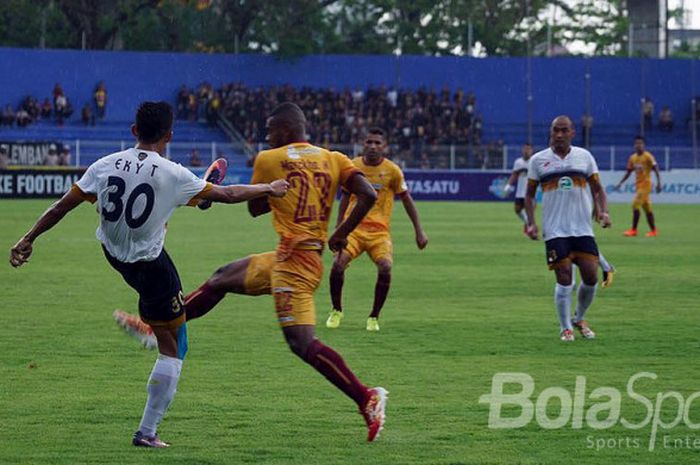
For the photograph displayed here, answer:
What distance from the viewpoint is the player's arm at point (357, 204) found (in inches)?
355

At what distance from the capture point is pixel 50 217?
8.42 metres

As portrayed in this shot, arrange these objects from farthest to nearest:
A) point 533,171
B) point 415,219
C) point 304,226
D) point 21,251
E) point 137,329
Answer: point 415,219
point 533,171
point 137,329
point 304,226
point 21,251

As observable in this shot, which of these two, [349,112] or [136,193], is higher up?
[349,112]

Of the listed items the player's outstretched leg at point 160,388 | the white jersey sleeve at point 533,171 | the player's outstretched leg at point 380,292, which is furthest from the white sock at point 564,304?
the player's outstretched leg at point 160,388

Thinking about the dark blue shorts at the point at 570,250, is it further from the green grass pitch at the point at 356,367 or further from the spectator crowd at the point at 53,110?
the spectator crowd at the point at 53,110

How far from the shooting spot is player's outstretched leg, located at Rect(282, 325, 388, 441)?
8.55m

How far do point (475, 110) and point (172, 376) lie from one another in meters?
54.1

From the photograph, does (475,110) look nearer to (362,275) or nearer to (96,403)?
(362,275)

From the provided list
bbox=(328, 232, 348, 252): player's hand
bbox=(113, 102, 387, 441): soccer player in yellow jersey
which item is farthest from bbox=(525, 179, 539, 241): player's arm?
bbox=(113, 102, 387, 441): soccer player in yellow jersey

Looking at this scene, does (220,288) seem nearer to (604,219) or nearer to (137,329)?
(137,329)

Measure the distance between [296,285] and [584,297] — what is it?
6124mm

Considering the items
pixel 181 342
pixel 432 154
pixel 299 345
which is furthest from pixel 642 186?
pixel 181 342

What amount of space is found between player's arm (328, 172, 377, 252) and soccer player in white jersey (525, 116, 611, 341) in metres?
5.19

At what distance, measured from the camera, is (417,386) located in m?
10.8
